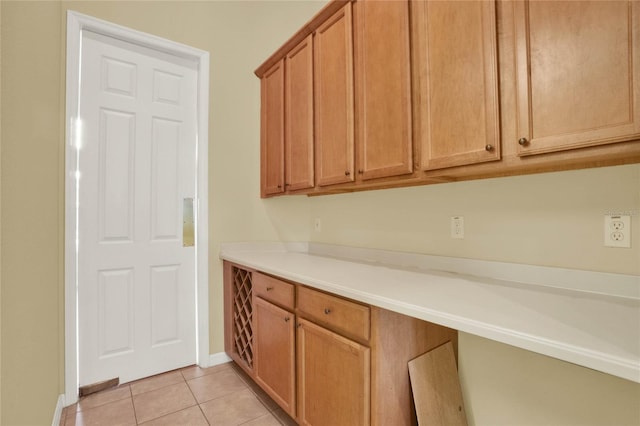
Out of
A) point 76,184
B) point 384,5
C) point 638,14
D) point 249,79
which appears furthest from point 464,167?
point 76,184

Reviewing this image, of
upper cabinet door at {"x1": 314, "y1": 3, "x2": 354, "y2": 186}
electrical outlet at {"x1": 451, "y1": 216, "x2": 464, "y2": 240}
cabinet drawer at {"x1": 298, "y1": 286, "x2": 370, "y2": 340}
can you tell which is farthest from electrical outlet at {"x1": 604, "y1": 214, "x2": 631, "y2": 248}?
upper cabinet door at {"x1": 314, "y1": 3, "x2": 354, "y2": 186}

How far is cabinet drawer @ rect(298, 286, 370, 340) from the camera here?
1205 millimetres

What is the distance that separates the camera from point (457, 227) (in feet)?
5.08

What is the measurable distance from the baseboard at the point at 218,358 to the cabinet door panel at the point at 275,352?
2.12ft

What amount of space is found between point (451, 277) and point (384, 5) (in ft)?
4.57

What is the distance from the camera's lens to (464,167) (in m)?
1.25

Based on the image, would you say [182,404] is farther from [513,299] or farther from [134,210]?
[513,299]

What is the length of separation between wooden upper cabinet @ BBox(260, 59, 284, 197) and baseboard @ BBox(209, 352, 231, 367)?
1375 millimetres

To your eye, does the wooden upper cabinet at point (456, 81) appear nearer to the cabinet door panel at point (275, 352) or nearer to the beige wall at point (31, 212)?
the cabinet door panel at point (275, 352)

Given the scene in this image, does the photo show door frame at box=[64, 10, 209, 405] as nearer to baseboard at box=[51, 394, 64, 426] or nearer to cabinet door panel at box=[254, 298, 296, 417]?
baseboard at box=[51, 394, 64, 426]

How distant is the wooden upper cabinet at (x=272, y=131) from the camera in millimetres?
2340

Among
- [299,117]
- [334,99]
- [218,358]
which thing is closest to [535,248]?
[334,99]

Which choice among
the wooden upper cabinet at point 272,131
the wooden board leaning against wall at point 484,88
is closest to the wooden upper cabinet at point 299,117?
the wooden upper cabinet at point 272,131

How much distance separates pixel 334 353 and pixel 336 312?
0.18 metres
